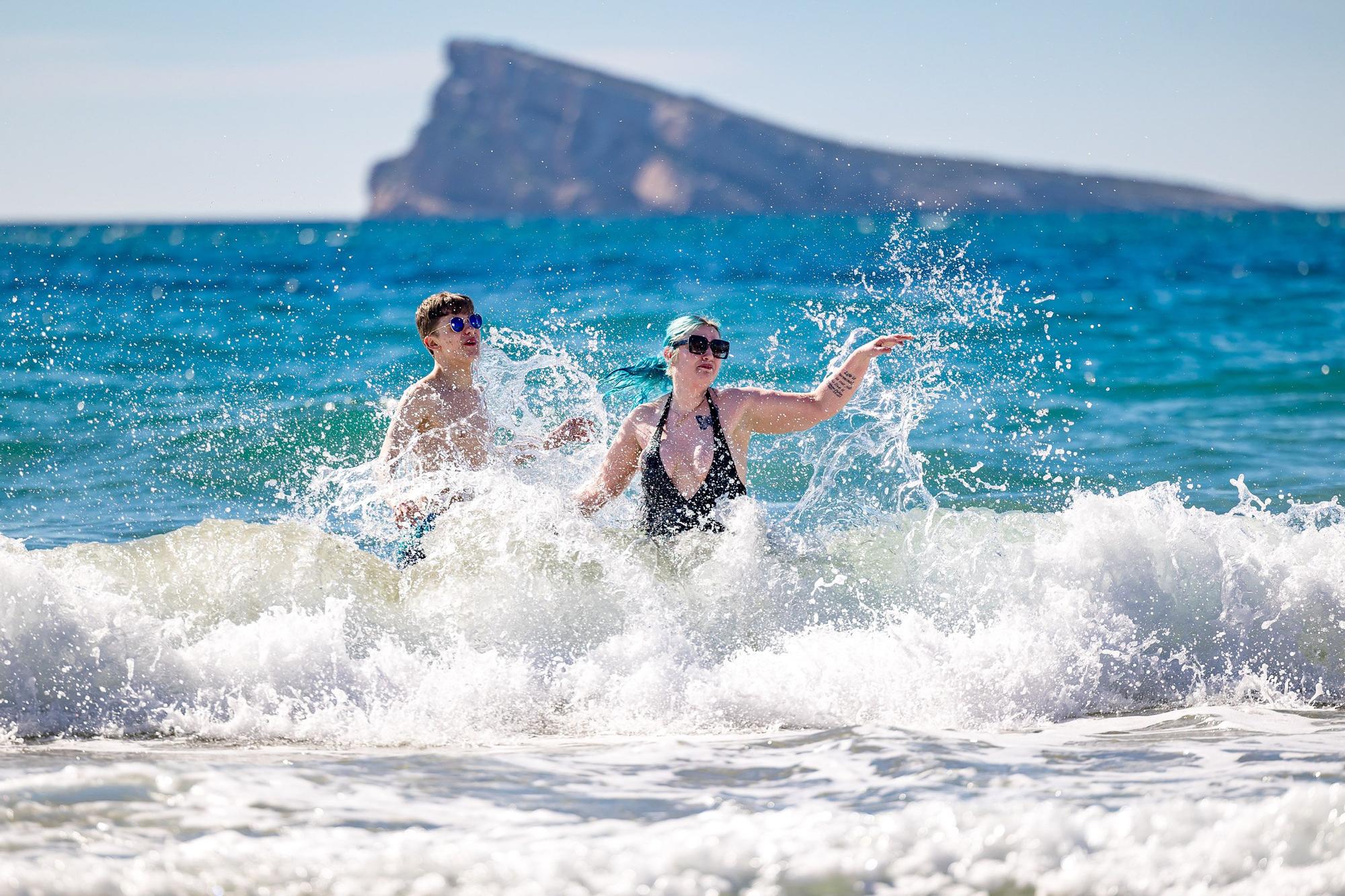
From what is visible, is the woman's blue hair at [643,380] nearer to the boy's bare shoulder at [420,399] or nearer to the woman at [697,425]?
the woman at [697,425]

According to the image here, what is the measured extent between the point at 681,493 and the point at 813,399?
0.80 m

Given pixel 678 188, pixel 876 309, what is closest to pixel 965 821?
pixel 876 309

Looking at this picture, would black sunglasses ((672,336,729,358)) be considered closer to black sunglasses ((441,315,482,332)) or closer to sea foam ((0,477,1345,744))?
sea foam ((0,477,1345,744))

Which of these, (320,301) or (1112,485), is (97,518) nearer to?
(1112,485)

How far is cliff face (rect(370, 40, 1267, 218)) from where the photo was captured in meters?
136

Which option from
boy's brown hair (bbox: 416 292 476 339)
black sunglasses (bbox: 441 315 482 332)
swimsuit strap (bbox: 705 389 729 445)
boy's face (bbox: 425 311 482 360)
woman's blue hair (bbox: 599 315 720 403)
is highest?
boy's brown hair (bbox: 416 292 476 339)

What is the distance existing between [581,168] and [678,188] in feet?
71.1

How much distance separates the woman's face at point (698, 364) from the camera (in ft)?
19.4

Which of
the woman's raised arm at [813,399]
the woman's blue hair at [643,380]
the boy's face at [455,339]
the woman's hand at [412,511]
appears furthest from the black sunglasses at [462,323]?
the woman's raised arm at [813,399]

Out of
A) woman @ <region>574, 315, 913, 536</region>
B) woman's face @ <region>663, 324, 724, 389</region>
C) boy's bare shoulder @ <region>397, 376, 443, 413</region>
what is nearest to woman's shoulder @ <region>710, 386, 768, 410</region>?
woman @ <region>574, 315, 913, 536</region>

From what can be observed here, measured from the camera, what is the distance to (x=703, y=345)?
19.3 feet

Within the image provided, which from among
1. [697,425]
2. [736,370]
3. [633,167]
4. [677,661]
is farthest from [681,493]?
[633,167]

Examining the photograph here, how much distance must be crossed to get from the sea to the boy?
125 mm

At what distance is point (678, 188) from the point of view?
5935 inches
